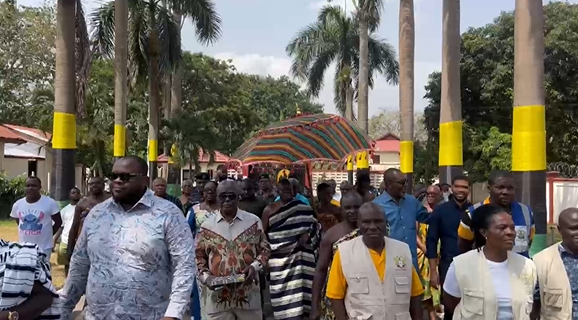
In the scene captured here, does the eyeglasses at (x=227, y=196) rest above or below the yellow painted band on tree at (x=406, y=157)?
below

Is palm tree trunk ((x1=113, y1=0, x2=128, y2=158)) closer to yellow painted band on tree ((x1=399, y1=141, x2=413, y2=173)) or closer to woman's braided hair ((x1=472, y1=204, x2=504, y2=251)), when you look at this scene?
yellow painted band on tree ((x1=399, y1=141, x2=413, y2=173))

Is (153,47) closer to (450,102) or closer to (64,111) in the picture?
(64,111)

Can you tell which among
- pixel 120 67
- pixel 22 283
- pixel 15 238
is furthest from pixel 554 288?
pixel 15 238

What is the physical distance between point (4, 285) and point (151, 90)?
1973 cm

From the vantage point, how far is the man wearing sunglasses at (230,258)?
5.83m

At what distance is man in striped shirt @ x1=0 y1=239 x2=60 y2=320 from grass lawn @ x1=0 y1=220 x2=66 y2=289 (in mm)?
5748

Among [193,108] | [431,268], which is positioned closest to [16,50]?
[193,108]

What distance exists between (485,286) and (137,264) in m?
1.93

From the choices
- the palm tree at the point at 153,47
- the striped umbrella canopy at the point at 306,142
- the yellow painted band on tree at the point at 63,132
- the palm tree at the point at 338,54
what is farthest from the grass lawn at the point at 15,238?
the palm tree at the point at 338,54

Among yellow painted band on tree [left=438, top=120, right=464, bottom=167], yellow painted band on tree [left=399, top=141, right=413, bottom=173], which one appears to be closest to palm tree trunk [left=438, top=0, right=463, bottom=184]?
yellow painted band on tree [left=438, top=120, right=464, bottom=167]

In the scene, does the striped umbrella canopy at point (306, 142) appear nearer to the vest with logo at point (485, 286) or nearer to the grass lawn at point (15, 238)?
the grass lawn at point (15, 238)

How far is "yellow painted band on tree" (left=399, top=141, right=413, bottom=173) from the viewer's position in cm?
1642

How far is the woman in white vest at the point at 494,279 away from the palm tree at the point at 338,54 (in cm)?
2873

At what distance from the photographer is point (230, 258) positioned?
585 centimetres
